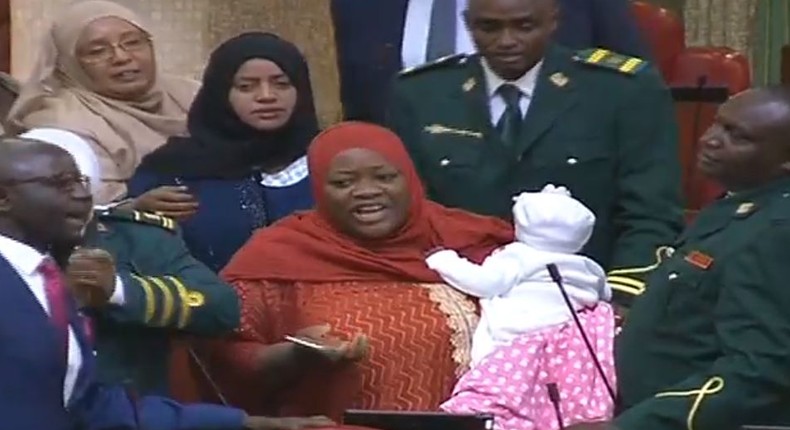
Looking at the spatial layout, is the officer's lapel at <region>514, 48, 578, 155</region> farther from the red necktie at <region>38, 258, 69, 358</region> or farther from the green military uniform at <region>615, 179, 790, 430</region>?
the red necktie at <region>38, 258, 69, 358</region>

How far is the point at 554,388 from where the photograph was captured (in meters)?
4.01

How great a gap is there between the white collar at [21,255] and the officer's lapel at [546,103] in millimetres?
1371

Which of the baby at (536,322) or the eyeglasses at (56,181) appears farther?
the baby at (536,322)

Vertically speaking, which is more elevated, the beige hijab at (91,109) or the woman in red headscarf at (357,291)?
the beige hijab at (91,109)

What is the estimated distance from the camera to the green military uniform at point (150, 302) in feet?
13.0

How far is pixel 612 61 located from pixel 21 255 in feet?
5.31

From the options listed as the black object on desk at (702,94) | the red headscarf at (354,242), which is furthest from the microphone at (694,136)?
the red headscarf at (354,242)

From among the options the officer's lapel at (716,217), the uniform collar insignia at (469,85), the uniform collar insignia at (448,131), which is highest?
the uniform collar insignia at (469,85)

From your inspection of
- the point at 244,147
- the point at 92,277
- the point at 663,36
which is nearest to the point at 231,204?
the point at 244,147

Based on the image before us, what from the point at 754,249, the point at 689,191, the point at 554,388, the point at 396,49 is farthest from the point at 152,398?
the point at 689,191

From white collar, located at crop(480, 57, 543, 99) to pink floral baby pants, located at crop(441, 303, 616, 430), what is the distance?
23.7 inches

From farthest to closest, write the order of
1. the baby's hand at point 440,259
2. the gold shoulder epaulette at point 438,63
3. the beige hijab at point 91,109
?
1. the beige hijab at point 91,109
2. the gold shoulder epaulette at point 438,63
3. the baby's hand at point 440,259

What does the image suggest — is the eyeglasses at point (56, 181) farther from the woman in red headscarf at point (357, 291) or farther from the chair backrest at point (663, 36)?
the chair backrest at point (663, 36)

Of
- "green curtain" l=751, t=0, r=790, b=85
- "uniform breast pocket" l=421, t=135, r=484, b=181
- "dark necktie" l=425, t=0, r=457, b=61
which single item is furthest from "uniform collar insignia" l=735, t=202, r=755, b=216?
"green curtain" l=751, t=0, r=790, b=85
